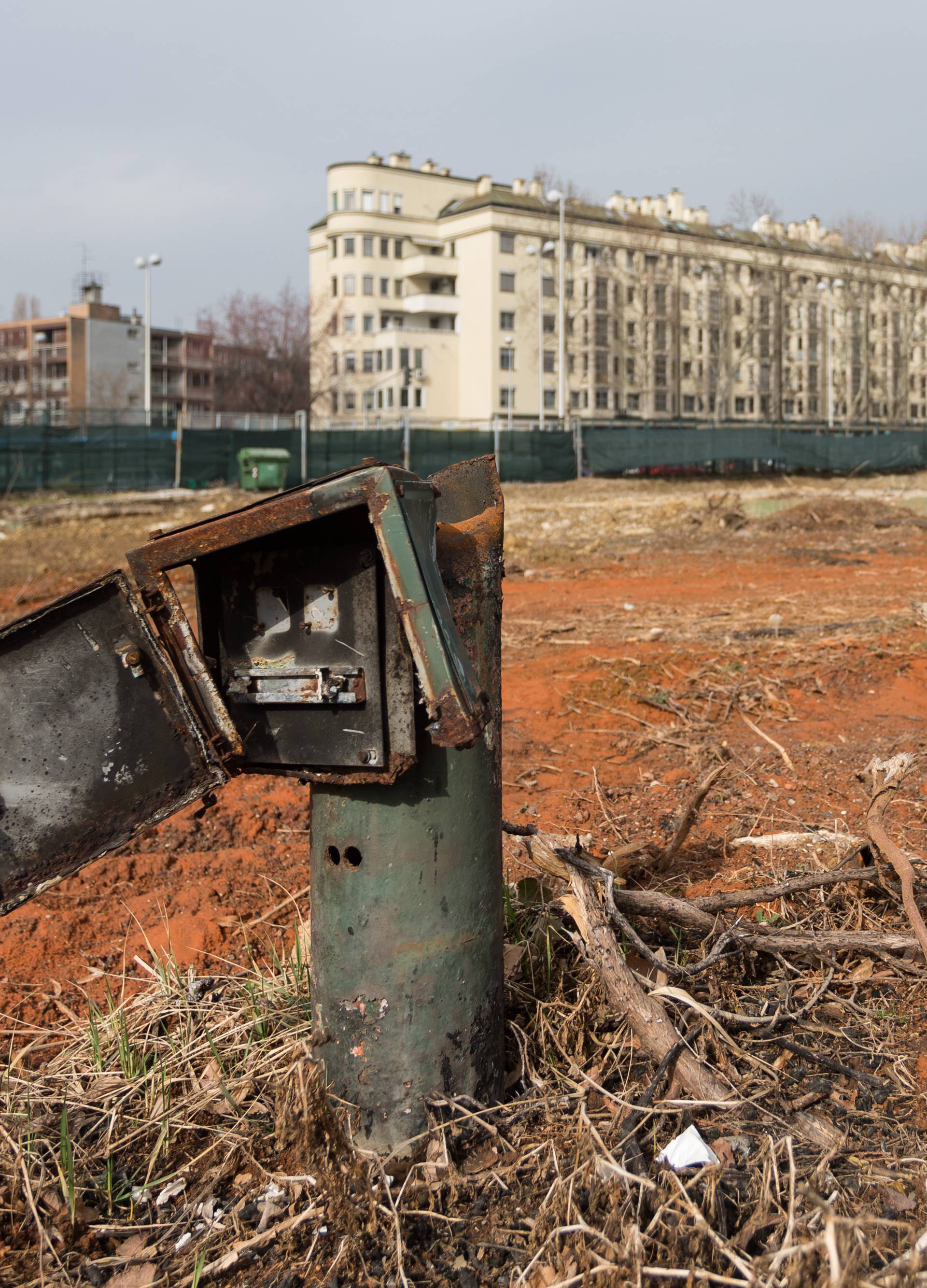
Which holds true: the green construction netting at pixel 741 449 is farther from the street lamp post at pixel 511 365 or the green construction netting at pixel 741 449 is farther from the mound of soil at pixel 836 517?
the street lamp post at pixel 511 365

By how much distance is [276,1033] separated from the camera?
2691mm

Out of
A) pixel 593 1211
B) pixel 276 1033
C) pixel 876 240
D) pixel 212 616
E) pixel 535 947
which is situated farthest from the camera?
pixel 876 240

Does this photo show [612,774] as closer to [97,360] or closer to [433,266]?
[433,266]

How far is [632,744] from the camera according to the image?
211 inches

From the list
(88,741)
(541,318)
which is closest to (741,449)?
(541,318)

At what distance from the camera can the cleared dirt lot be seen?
370 cm

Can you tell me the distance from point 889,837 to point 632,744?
2.39 meters

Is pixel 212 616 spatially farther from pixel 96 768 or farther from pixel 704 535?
pixel 704 535

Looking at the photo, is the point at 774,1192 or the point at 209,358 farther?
the point at 209,358

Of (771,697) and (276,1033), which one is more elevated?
(771,697)

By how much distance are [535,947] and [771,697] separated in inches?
132

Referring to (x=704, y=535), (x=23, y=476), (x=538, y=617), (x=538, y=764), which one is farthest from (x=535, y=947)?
(x=23, y=476)

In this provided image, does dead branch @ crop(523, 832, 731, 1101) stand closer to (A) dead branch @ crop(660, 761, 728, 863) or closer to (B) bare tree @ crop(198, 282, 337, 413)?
(A) dead branch @ crop(660, 761, 728, 863)

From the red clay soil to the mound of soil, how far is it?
29.4ft
